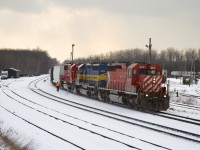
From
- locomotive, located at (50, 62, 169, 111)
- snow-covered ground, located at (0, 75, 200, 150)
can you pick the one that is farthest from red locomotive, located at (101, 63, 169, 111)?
snow-covered ground, located at (0, 75, 200, 150)

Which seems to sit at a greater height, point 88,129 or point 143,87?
point 143,87

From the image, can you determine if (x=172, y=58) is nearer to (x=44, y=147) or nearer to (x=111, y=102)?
(x=111, y=102)

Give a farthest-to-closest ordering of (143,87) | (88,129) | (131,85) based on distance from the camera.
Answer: (131,85), (143,87), (88,129)

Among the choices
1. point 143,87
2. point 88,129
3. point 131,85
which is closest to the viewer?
point 88,129

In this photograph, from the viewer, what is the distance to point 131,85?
23.4 m

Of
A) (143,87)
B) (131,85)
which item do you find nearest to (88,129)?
(143,87)

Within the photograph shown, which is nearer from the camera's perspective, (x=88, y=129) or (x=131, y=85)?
(x=88, y=129)

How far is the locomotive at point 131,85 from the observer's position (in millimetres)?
22375

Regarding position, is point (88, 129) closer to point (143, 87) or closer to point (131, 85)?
point (143, 87)

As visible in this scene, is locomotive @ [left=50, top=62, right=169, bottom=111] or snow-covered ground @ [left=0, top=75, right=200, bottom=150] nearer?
snow-covered ground @ [left=0, top=75, right=200, bottom=150]

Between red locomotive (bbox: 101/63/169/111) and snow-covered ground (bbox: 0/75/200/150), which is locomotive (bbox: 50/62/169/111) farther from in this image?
snow-covered ground (bbox: 0/75/200/150)

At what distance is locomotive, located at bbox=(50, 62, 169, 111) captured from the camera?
22.4 metres

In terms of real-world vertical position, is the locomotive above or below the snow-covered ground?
above

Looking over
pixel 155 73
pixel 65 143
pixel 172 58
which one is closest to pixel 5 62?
pixel 172 58
